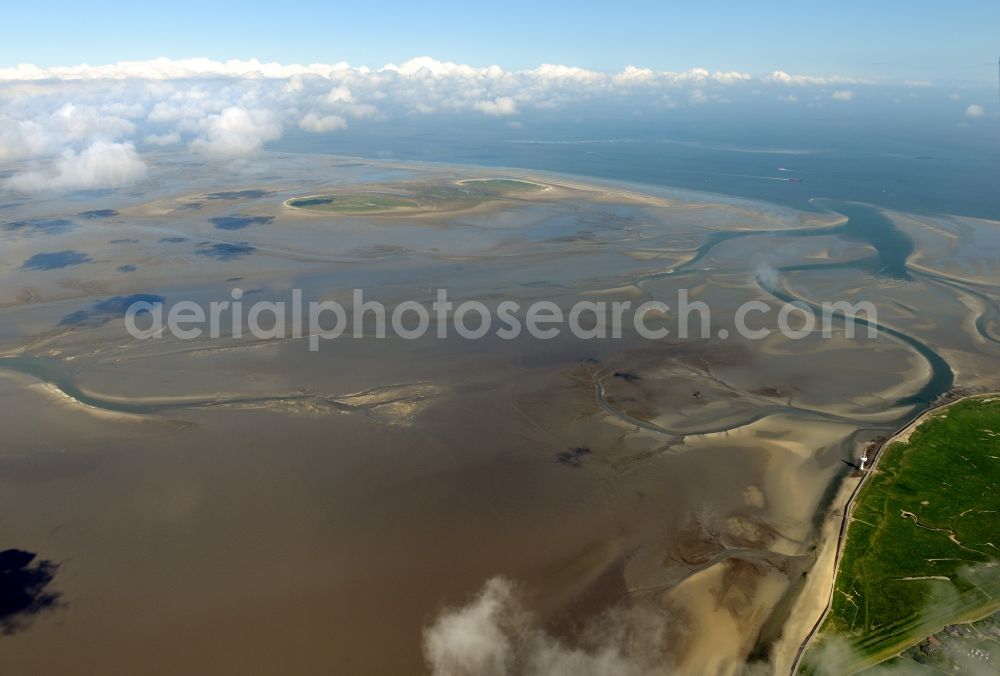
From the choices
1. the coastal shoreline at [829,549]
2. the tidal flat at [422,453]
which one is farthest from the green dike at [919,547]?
the tidal flat at [422,453]

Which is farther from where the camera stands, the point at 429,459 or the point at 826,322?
the point at 826,322

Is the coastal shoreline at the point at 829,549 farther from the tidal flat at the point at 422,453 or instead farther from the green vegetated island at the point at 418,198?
the green vegetated island at the point at 418,198


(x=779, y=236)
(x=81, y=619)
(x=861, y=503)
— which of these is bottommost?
(x=81, y=619)

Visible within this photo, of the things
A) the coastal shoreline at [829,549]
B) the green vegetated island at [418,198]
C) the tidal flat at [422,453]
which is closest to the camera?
the coastal shoreline at [829,549]

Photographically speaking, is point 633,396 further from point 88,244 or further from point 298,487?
point 88,244

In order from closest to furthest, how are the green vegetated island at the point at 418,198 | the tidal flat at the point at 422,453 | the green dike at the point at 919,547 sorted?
the green dike at the point at 919,547 → the tidal flat at the point at 422,453 → the green vegetated island at the point at 418,198

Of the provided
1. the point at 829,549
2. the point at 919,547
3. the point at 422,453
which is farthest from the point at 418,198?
the point at 919,547

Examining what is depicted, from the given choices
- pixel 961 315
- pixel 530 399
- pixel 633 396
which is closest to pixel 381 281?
pixel 530 399
